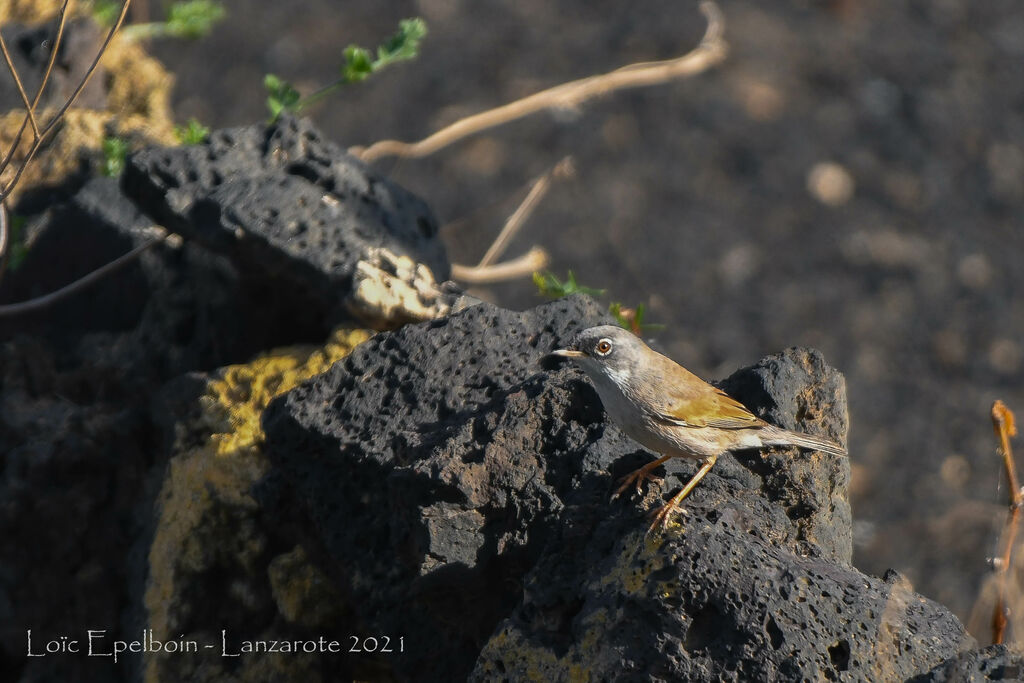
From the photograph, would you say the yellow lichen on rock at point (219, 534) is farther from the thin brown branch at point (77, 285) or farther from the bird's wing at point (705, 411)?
the bird's wing at point (705, 411)

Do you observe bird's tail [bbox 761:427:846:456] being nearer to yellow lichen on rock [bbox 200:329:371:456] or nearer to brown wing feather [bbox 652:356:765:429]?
brown wing feather [bbox 652:356:765:429]

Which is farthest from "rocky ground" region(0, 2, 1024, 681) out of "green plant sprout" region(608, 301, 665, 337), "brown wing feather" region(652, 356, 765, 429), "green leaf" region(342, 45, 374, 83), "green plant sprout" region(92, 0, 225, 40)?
"green plant sprout" region(92, 0, 225, 40)

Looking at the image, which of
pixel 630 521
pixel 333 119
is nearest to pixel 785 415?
pixel 630 521

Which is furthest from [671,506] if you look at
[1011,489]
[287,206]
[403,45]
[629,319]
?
[403,45]

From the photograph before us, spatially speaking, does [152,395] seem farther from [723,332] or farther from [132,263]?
[723,332]

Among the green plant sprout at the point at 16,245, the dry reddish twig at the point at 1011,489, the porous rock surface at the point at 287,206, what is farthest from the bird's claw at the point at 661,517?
the green plant sprout at the point at 16,245

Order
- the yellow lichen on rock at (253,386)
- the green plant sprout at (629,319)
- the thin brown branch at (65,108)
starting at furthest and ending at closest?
the green plant sprout at (629,319) < the yellow lichen on rock at (253,386) < the thin brown branch at (65,108)
